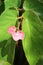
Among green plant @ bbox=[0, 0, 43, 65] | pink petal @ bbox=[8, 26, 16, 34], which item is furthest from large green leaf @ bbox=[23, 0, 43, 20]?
pink petal @ bbox=[8, 26, 16, 34]

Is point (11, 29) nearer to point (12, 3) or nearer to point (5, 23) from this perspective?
point (5, 23)

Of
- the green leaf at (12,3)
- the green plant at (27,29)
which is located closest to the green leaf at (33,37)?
the green plant at (27,29)

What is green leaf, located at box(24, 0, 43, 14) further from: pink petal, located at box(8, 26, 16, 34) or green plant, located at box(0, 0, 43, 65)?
Answer: pink petal, located at box(8, 26, 16, 34)

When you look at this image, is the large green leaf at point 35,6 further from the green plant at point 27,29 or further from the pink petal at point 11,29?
the pink petal at point 11,29

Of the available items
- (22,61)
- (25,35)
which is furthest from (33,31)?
(22,61)

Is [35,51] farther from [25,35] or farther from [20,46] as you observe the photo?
[20,46]

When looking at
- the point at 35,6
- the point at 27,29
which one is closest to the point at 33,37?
the point at 27,29
